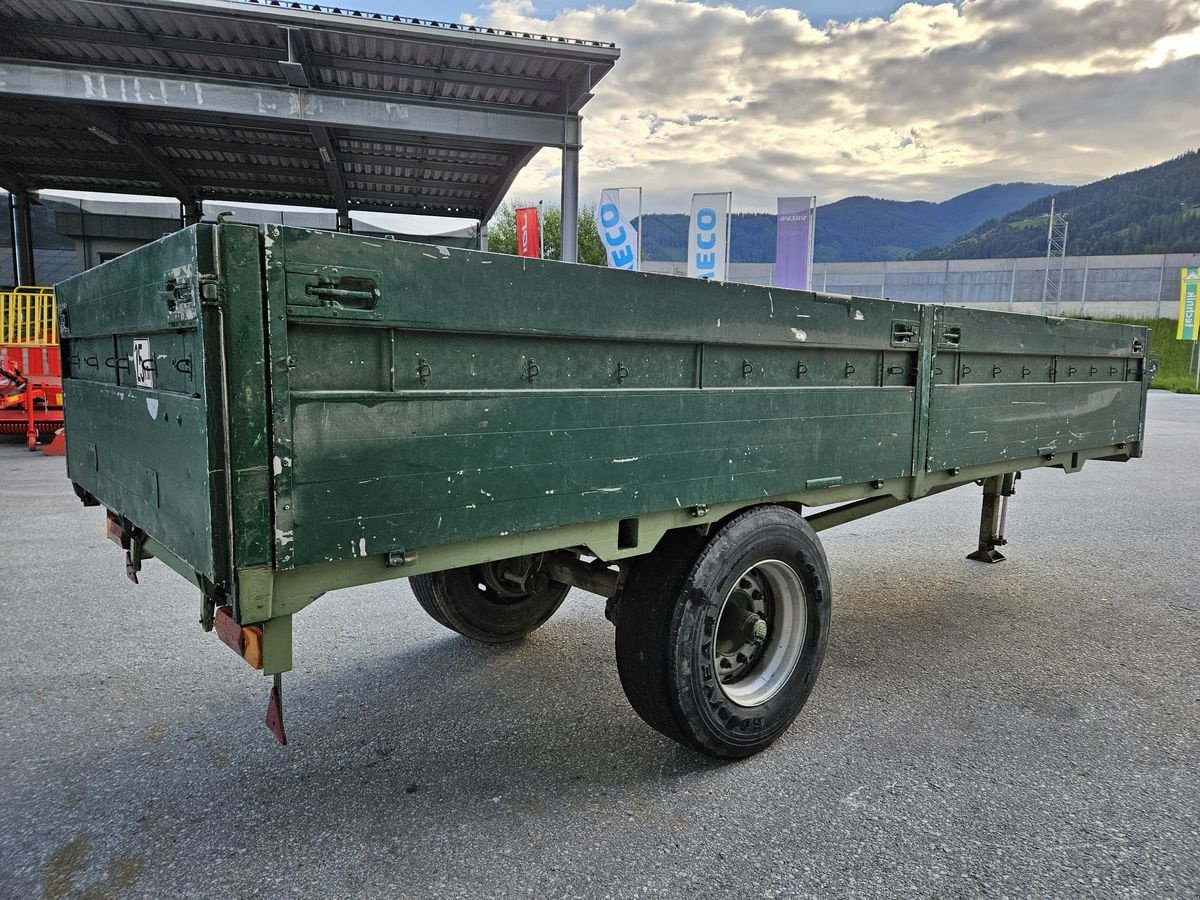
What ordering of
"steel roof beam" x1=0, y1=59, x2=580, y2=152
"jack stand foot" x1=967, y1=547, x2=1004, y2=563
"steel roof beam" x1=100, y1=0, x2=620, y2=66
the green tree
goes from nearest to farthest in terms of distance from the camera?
"jack stand foot" x1=967, y1=547, x2=1004, y2=563 → "steel roof beam" x1=100, y1=0, x2=620, y2=66 → "steel roof beam" x1=0, y1=59, x2=580, y2=152 → the green tree

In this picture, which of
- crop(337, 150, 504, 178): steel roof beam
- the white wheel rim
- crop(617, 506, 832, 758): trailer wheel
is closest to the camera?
crop(617, 506, 832, 758): trailer wheel

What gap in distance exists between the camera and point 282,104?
32.5 ft

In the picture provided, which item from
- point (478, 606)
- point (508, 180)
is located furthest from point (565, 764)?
point (508, 180)

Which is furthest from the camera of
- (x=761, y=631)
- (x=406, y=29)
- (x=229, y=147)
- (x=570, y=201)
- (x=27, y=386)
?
(x=229, y=147)

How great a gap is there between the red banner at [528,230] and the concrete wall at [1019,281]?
21.7 metres

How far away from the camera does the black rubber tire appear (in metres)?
3.89

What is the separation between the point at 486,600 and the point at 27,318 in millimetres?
12724

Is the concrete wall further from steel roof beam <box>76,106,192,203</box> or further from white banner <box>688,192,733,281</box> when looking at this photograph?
steel roof beam <box>76,106,192,203</box>

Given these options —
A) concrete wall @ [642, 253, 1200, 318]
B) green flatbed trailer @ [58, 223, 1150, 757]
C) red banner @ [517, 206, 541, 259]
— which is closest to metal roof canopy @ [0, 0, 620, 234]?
red banner @ [517, 206, 541, 259]

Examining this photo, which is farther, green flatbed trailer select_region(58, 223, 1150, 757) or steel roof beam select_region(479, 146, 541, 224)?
steel roof beam select_region(479, 146, 541, 224)

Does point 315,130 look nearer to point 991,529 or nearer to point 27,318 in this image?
point 27,318

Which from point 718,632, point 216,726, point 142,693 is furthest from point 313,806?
point 718,632

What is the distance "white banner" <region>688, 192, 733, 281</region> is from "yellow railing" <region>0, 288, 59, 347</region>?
12.5m

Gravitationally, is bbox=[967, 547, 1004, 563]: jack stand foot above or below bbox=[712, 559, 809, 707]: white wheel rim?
below
